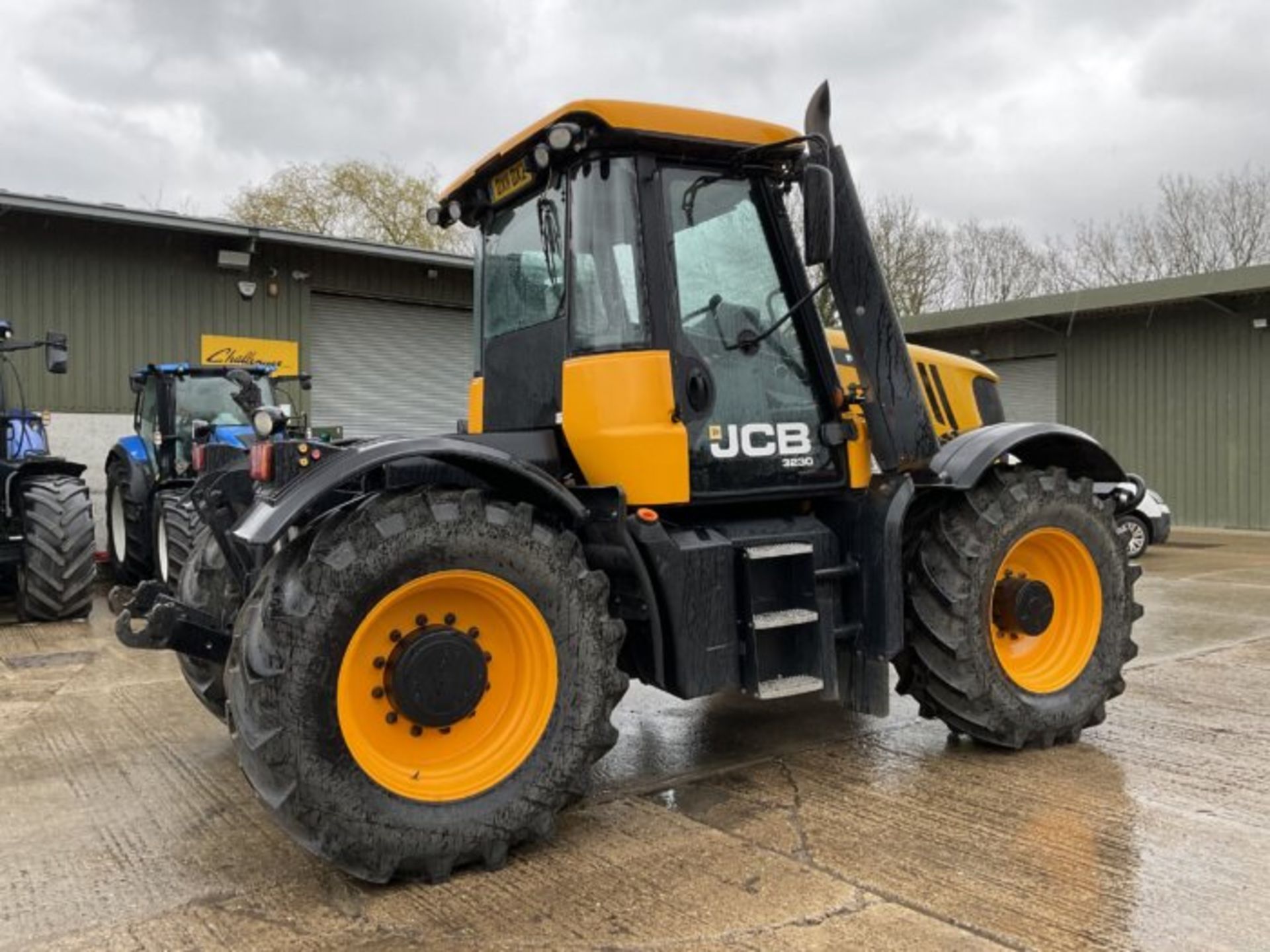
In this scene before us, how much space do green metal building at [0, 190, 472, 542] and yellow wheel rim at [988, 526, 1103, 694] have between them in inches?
395

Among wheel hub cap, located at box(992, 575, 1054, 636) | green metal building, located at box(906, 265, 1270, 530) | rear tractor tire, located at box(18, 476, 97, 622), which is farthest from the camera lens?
green metal building, located at box(906, 265, 1270, 530)

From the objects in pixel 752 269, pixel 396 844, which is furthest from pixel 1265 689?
pixel 396 844

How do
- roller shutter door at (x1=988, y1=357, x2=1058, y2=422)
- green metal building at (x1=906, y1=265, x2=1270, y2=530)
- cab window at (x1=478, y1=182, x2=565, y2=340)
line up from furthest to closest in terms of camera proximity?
roller shutter door at (x1=988, y1=357, x2=1058, y2=422)
green metal building at (x1=906, y1=265, x2=1270, y2=530)
cab window at (x1=478, y1=182, x2=565, y2=340)

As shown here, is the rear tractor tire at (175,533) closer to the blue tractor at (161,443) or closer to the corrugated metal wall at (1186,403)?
the blue tractor at (161,443)

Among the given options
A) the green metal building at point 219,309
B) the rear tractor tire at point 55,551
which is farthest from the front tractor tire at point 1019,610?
the green metal building at point 219,309

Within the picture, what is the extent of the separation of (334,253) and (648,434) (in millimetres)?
11980

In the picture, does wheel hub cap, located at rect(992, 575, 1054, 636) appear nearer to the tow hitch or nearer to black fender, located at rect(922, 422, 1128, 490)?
black fender, located at rect(922, 422, 1128, 490)

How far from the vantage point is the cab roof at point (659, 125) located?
3791mm

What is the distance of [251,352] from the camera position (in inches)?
548

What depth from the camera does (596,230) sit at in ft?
12.9

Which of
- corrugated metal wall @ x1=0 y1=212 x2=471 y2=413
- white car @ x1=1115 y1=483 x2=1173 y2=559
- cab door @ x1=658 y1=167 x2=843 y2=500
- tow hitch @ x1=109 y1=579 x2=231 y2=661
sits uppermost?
corrugated metal wall @ x1=0 y1=212 x2=471 y2=413

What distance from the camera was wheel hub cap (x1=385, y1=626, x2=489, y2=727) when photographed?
128 inches

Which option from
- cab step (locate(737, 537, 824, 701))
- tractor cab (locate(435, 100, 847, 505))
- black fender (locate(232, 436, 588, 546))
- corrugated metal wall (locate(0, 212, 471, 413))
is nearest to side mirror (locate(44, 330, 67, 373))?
corrugated metal wall (locate(0, 212, 471, 413))

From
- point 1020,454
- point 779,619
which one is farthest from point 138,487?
point 1020,454
